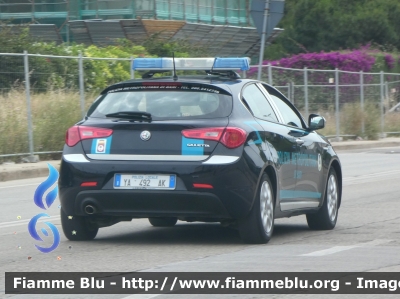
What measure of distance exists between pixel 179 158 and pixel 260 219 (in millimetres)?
868

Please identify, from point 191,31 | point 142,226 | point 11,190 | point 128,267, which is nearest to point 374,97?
point 191,31

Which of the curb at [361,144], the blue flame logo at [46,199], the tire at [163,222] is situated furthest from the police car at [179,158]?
the curb at [361,144]

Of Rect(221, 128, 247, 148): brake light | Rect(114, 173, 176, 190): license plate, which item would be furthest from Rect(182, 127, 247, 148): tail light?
Rect(114, 173, 176, 190): license plate

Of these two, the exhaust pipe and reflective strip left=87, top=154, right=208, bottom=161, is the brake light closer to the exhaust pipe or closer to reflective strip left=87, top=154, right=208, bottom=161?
reflective strip left=87, top=154, right=208, bottom=161

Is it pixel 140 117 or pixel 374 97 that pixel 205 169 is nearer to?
pixel 140 117

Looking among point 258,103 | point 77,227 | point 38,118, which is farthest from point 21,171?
point 258,103

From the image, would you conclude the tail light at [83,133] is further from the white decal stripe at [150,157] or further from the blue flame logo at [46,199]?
the blue flame logo at [46,199]

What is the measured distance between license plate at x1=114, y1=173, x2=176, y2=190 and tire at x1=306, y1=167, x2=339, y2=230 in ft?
7.52

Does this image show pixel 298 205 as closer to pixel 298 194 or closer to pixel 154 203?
pixel 298 194

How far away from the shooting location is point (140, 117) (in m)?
8.63

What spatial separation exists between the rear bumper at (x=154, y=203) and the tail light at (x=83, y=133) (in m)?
0.49

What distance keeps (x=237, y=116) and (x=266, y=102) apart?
1.01 meters

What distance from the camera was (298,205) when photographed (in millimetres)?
9570

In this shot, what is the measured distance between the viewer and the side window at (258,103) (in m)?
9.05
